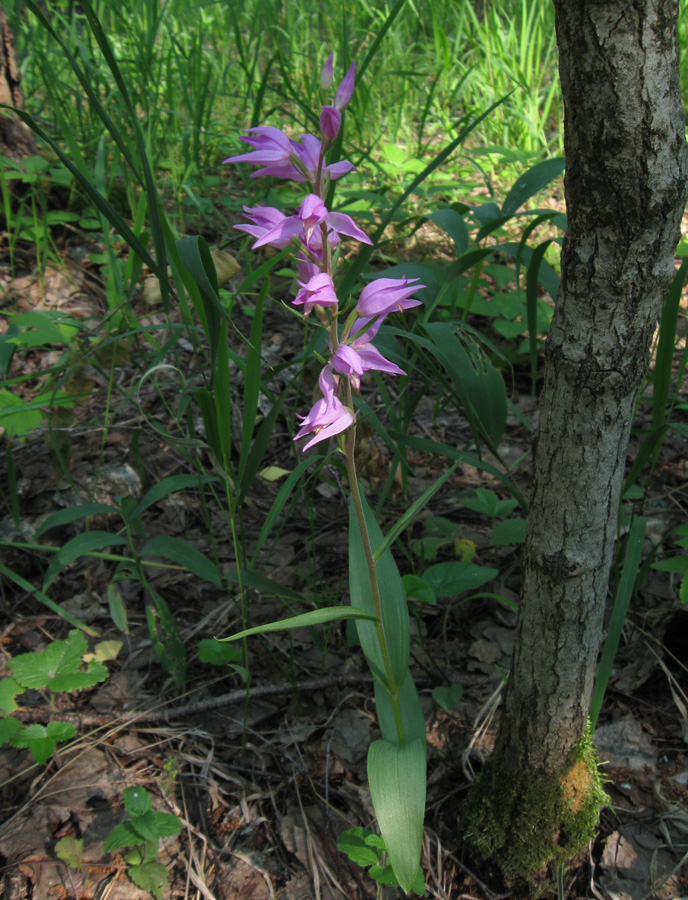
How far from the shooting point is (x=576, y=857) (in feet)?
4.09

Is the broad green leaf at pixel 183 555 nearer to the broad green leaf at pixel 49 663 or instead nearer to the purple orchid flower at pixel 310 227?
the broad green leaf at pixel 49 663

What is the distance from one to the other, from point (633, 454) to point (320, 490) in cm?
99

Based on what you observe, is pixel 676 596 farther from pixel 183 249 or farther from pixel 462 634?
pixel 183 249

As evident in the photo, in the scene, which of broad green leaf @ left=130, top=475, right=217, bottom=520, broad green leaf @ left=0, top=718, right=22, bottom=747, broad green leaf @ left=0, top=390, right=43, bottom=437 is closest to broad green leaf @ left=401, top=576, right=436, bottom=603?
broad green leaf @ left=130, top=475, right=217, bottom=520

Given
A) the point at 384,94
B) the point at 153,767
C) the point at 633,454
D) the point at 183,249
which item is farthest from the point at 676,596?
the point at 384,94

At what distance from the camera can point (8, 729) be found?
4.06 feet

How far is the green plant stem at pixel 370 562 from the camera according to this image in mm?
965

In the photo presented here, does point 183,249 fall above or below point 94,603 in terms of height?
above

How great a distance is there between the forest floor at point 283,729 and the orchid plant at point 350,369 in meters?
0.29

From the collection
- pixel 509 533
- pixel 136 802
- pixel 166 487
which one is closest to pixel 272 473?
pixel 166 487

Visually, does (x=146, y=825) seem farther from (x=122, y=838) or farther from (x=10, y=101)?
(x=10, y=101)

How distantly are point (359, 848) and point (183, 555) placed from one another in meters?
0.67

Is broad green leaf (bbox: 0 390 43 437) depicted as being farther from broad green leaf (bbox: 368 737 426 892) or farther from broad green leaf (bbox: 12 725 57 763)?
broad green leaf (bbox: 368 737 426 892)

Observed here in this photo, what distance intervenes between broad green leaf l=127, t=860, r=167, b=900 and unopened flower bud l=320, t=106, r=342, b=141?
129 cm
